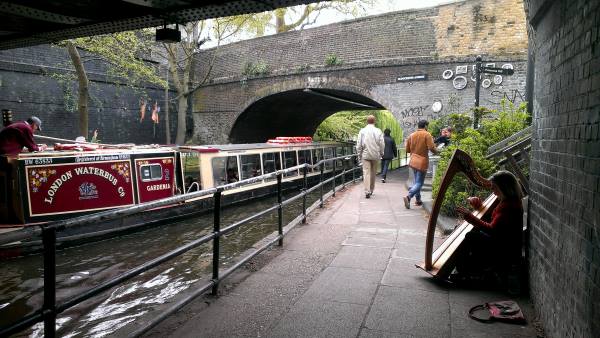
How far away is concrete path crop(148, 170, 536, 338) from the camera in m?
2.81

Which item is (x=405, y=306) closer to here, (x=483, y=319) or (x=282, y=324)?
(x=483, y=319)

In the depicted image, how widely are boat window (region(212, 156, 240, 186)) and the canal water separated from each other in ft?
5.06

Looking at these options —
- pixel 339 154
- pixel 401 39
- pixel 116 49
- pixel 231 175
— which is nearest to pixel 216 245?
pixel 231 175

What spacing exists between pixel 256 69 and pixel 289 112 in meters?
4.64

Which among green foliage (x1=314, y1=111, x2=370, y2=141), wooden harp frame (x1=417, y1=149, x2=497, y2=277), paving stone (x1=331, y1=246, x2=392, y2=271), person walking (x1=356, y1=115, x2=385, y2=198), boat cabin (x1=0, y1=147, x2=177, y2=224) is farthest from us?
green foliage (x1=314, y1=111, x2=370, y2=141)

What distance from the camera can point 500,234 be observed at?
131 inches

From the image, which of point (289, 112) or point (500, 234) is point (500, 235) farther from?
point (289, 112)

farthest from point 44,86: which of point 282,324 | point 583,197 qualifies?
point 583,197

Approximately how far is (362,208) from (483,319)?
465 cm

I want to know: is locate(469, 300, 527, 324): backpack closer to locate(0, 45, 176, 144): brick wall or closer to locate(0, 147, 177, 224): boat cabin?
locate(0, 147, 177, 224): boat cabin

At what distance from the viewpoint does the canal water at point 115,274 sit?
14.6 ft

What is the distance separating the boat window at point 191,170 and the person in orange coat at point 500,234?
7.64 m

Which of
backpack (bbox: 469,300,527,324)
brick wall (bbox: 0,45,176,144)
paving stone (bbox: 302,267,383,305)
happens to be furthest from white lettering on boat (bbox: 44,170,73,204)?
brick wall (bbox: 0,45,176,144)

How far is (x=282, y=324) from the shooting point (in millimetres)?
2895
